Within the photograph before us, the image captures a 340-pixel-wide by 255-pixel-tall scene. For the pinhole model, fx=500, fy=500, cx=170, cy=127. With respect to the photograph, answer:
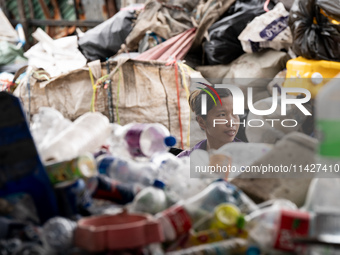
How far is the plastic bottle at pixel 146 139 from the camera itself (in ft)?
4.93

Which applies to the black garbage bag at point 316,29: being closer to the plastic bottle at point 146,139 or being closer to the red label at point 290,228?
the plastic bottle at point 146,139

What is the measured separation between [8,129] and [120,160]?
319 mm

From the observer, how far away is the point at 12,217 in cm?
121

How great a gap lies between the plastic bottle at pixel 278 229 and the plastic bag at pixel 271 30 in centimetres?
324

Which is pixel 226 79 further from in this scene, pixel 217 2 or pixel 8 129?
pixel 8 129

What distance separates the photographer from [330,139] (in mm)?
1079

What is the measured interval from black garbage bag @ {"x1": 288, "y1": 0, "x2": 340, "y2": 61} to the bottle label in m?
2.68

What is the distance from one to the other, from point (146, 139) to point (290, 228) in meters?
0.58

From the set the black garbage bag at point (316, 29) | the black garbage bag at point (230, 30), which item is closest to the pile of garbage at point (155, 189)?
the black garbage bag at point (316, 29)

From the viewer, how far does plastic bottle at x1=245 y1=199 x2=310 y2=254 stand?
1083 millimetres

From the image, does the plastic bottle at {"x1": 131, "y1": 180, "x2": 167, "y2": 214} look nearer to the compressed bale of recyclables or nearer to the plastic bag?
the compressed bale of recyclables

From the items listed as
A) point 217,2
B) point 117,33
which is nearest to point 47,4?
point 117,33

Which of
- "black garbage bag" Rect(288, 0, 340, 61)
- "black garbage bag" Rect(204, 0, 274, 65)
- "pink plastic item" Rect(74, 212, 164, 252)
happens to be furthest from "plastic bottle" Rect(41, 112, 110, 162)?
"black garbage bag" Rect(204, 0, 274, 65)

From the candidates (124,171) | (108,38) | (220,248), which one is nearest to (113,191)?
(124,171)
